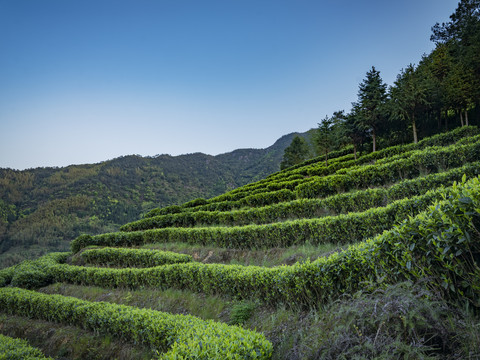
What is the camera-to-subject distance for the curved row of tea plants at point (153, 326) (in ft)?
11.5

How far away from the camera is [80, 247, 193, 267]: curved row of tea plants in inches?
463

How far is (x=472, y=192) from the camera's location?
271 centimetres

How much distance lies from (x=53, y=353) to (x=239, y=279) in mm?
5783

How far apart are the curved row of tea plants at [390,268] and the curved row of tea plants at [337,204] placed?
6011 mm

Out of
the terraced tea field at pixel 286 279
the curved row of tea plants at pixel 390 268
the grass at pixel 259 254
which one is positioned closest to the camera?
the curved row of tea plants at pixel 390 268

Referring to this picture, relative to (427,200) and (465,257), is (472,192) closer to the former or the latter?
(465,257)

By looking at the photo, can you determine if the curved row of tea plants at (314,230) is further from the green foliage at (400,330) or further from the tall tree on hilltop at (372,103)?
the tall tree on hilltop at (372,103)

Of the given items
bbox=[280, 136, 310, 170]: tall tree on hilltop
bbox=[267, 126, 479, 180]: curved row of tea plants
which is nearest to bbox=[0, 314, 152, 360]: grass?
bbox=[267, 126, 479, 180]: curved row of tea plants

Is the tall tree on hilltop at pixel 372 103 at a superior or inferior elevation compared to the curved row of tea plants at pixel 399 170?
superior

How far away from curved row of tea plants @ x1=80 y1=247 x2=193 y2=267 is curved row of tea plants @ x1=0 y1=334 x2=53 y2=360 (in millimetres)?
5650

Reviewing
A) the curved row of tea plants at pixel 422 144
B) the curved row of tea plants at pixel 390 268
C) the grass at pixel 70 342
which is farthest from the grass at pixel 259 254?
the curved row of tea plants at pixel 422 144

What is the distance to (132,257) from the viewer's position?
13.7 meters

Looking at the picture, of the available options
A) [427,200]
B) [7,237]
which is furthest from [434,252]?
[7,237]

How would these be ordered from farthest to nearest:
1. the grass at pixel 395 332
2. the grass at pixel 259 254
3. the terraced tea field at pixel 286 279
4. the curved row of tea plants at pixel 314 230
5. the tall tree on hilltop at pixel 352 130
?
the tall tree on hilltop at pixel 352 130
the grass at pixel 259 254
the curved row of tea plants at pixel 314 230
the terraced tea field at pixel 286 279
the grass at pixel 395 332
